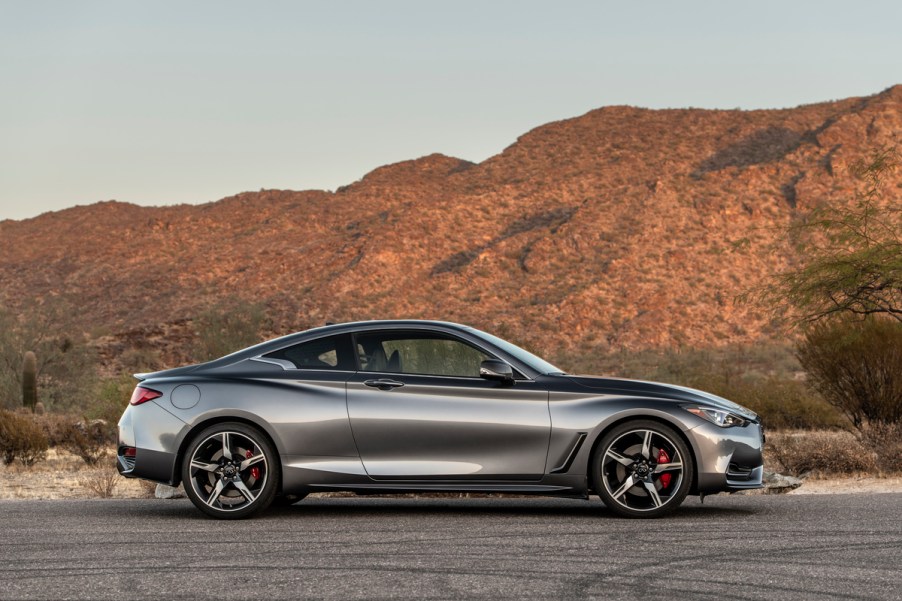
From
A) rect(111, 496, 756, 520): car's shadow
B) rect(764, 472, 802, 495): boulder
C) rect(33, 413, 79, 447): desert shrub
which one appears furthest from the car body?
rect(33, 413, 79, 447): desert shrub

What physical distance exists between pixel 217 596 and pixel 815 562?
362cm

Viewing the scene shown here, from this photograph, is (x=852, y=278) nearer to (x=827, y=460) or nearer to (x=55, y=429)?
(x=827, y=460)

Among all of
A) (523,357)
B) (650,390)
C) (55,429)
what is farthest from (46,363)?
(650,390)

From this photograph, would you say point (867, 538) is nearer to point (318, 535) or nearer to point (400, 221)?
point (318, 535)

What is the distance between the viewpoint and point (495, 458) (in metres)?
9.73

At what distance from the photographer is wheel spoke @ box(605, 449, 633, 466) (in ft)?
31.7

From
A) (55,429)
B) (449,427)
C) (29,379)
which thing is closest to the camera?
(449,427)

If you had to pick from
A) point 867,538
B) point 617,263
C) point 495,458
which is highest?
point 617,263

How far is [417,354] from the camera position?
10266 mm

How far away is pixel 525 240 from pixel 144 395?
57.1 metres

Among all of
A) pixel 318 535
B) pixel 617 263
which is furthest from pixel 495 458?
pixel 617 263

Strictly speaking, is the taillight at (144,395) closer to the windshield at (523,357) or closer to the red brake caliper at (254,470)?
the red brake caliper at (254,470)

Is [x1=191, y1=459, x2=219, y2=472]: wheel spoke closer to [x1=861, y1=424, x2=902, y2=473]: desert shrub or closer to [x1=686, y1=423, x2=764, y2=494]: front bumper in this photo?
[x1=686, y1=423, x2=764, y2=494]: front bumper

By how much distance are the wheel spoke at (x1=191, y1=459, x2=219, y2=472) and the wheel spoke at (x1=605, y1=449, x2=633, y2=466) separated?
3.10 m
